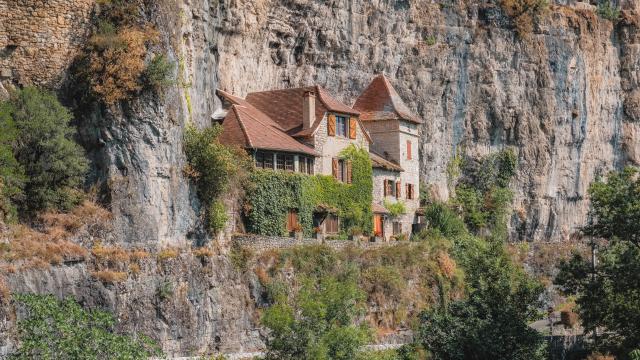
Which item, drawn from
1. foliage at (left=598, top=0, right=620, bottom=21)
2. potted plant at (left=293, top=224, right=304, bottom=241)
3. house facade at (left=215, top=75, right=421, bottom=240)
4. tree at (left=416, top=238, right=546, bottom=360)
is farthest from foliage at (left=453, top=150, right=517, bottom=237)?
tree at (left=416, top=238, right=546, bottom=360)

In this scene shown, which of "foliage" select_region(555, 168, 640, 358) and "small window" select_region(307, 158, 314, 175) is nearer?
"foliage" select_region(555, 168, 640, 358)

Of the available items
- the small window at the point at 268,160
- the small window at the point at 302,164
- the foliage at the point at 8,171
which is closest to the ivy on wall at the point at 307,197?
the small window at the point at 302,164

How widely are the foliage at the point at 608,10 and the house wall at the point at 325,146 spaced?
32.9 metres

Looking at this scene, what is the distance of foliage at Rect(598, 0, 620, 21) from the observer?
3398 inches

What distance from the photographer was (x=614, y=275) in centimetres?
4812

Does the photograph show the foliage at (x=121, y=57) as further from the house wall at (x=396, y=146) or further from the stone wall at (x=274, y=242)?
the house wall at (x=396, y=146)

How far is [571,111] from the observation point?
269ft

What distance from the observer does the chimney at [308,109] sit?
60.2 m

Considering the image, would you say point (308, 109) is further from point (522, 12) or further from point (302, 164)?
point (522, 12)

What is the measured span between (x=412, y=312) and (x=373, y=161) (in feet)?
37.5

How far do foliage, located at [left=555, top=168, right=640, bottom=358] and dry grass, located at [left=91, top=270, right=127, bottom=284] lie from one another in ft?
62.6

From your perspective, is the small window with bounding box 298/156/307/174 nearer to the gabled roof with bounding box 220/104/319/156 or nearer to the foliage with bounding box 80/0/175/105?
the gabled roof with bounding box 220/104/319/156

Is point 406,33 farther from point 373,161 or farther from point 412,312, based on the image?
point 412,312

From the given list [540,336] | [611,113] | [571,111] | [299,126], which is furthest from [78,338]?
[611,113]
